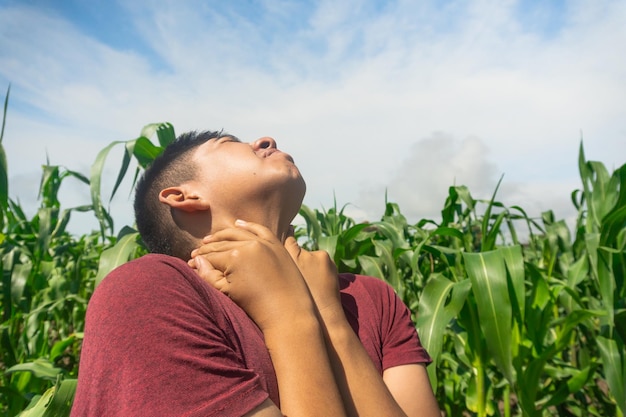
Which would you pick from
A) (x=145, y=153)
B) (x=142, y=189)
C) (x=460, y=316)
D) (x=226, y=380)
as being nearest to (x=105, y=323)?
(x=226, y=380)

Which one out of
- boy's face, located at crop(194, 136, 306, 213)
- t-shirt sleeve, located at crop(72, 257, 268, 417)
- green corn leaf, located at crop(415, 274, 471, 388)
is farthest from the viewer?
green corn leaf, located at crop(415, 274, 471, 388)

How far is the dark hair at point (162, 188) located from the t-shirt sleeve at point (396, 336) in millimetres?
438

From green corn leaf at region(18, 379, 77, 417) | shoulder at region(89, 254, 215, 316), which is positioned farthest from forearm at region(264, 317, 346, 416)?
green corn leaf at region(18, 379, 77, 417)

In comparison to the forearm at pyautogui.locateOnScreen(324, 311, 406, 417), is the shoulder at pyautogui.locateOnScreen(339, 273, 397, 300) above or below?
above

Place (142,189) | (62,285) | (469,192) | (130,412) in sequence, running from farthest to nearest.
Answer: (469,192) → (62,285) → (142,189) → (130,412)

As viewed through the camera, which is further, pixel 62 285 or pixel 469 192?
Result: pixel 469 192

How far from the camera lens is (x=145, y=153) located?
1766 mm

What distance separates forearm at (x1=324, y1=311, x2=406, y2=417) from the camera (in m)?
0.84

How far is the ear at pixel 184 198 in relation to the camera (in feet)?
3.53

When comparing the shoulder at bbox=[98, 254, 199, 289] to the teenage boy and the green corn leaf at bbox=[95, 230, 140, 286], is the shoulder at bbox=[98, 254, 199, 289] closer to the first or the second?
the teenage boy

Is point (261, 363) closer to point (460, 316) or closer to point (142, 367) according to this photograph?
point (142, 367)

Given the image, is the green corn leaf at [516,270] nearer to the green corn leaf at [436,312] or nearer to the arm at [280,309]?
the green corn leaf at [436,312]

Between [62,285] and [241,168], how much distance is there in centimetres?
200

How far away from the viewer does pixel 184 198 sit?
1105 millimetres
